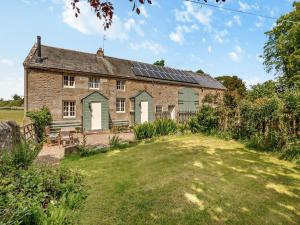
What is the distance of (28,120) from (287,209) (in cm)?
1789

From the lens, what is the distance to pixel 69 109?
66.8 feet

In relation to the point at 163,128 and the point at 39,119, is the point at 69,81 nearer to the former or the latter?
the point at 39,119

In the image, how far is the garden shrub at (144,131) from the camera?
563 inches

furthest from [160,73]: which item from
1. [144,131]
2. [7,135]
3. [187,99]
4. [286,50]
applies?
[7,135]

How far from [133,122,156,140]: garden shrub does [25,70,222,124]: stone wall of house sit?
8743 millimetres

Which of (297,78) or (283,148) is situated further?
(297,78)

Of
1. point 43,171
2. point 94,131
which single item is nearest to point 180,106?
point 94,131

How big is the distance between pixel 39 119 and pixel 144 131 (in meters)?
8.85

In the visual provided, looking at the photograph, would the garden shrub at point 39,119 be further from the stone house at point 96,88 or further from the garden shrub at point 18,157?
the garden shrub at point 18,157

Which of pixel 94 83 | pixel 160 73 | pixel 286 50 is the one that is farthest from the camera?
pixel 160 73

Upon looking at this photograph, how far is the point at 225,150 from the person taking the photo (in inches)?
399

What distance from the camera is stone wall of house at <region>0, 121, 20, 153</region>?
21.1ft

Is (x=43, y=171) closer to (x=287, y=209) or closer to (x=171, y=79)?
(x=287, y=209)

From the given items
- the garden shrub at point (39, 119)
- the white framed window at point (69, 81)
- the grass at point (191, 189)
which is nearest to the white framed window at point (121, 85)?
the white framed window at point (69, 81)
